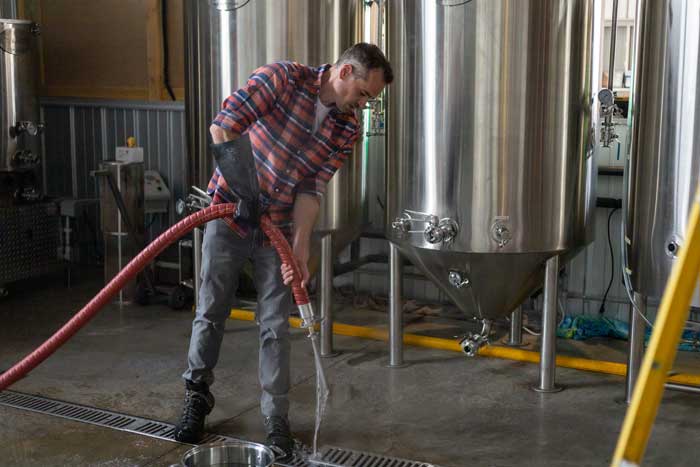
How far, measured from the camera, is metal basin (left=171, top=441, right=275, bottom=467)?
2.60m

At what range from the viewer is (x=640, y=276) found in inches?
135

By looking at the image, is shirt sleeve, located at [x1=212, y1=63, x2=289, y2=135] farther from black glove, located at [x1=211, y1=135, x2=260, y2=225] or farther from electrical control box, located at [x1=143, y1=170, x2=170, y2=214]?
electrical control box, located at [x1=143, y1=170, x2=170, y2=214]

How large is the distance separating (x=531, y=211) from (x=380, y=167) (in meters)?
1.36

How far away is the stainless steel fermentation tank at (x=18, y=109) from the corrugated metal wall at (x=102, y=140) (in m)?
0.86

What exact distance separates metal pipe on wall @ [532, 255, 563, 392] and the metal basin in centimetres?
158

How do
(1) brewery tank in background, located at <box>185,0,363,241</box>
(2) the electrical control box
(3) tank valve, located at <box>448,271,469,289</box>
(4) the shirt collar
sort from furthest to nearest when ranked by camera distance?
(2) the electrical control box, (1) brewery tank in background, located at <box>185,0,363,241</box>, (3) tank valve, located at <box>448,271,469,289</box>, (4) the shirt collar

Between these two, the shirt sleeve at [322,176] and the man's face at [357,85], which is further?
the shirt sleeve at [322,176]

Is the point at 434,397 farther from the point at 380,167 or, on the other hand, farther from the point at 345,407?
the point at 380,167

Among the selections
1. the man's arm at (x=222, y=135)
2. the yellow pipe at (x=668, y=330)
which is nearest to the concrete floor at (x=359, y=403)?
the man's arm at (x=222, y=135)

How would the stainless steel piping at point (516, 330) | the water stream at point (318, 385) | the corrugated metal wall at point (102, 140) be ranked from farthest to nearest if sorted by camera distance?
the corrugated metal wall at point (102, 140), the stainless steel piping at point (516, 330), the water stream at point (318, 385)

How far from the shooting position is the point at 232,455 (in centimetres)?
266

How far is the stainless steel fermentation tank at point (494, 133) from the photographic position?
3508 millimetres

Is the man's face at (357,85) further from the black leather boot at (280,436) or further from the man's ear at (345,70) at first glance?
the black leather boot at (280,436)

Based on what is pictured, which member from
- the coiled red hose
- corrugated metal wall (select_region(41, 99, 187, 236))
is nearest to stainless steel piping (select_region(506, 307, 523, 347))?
the coiled red hose
